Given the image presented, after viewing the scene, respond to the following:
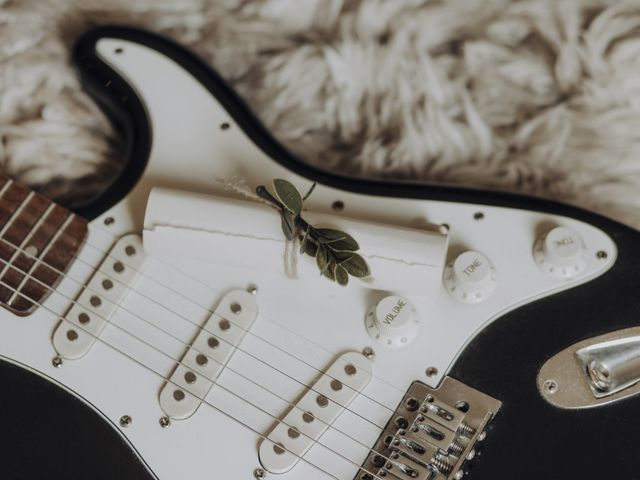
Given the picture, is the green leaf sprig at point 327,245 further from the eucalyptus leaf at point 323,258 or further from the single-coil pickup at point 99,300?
the single-coil pickup at point 99,300

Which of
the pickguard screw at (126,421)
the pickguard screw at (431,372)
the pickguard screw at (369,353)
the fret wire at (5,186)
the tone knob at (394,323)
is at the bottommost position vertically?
the pickguard screw at (126,421)

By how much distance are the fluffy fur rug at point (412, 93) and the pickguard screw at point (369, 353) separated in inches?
8.5

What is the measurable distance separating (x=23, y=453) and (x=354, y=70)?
19.6 inches

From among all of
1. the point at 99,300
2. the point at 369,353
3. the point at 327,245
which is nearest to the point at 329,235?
the point at 327,245

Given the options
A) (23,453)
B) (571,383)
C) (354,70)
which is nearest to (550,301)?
(571,383)

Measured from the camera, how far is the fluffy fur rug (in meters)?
0.90

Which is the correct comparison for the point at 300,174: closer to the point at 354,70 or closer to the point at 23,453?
the point at 354,70

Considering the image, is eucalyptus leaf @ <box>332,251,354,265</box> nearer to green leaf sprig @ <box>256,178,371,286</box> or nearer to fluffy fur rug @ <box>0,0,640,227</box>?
green leaf sprig @ <box>256,178,371,286</box>

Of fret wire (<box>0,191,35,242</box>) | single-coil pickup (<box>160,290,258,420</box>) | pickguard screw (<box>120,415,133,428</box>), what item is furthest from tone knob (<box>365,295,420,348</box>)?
fret wire (<box>0,191,35,242</box>)

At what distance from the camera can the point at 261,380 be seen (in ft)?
2.52

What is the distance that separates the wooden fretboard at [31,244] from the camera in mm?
804

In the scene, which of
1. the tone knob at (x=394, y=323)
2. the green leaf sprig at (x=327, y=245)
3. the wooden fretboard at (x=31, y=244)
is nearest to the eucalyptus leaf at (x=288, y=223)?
the green leaf sprig at (x=327, y=245)

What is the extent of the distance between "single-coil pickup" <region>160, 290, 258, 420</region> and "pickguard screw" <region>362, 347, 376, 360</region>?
0.34 ft

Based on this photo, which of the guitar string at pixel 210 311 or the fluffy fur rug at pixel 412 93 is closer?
the guitar string at pixel 210 311
